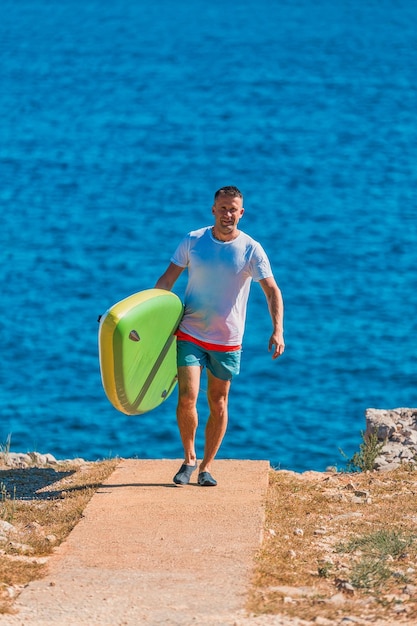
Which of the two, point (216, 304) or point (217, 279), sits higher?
point (217, 279)

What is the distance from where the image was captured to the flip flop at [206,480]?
866cm

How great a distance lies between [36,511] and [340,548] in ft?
6.68

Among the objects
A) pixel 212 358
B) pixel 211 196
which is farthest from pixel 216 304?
pixel 211 196

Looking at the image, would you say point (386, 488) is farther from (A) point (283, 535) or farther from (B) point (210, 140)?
(B) point (210, 140)

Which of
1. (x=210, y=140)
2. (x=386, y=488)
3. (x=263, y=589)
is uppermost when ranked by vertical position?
(x=263, y=589)

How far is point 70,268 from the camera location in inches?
1266

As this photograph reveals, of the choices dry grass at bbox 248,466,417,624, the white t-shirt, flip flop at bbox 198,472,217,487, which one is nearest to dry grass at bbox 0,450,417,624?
dry grass at bbox 248,466,417,624

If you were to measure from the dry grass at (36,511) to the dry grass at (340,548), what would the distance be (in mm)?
1180

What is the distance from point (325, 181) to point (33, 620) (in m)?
37.4

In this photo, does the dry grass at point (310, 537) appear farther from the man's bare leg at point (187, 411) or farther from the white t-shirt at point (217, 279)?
the white t-shirt at point (217, 279)

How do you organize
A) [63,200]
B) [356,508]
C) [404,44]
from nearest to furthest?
[356,508], [63,200], [404,44]

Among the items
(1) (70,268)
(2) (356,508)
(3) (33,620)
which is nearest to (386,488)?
(2) (356,508)

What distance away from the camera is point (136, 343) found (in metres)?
8.51

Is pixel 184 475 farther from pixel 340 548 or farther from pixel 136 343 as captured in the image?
pixel 340 548
